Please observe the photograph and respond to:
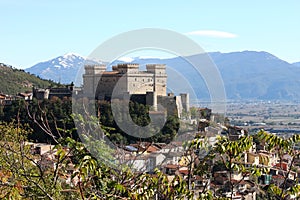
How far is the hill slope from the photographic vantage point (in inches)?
1336

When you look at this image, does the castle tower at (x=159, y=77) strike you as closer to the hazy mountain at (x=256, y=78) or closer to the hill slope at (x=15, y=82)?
the hill slope at (x=15, y=82)

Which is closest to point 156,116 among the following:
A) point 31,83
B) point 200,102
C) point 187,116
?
point 187,116

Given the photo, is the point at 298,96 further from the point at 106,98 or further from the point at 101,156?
the point at 101,156

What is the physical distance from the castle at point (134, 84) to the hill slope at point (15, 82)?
12.7m

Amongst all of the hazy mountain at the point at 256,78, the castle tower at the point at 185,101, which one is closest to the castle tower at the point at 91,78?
the castle tower at the point at 185,101

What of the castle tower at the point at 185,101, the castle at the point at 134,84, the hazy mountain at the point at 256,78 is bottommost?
the castle tower at the point at 185,101

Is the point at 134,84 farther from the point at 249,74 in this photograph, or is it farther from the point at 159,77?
the point at 249,74

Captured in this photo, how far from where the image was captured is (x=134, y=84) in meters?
21.1

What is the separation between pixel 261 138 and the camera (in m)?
2.77

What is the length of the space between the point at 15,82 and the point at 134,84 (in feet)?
56.5

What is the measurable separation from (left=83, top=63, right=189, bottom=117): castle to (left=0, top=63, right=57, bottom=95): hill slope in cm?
1271

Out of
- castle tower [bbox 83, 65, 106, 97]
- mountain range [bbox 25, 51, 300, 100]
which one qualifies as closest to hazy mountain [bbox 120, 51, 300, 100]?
mountain range [bbox 25, 51, 300, 100]

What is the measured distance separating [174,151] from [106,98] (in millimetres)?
8597

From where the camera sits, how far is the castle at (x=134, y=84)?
2053 cm
